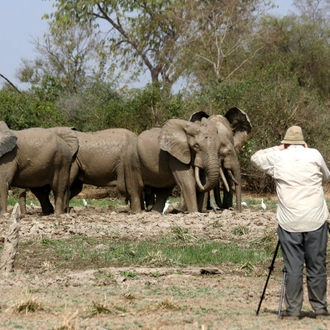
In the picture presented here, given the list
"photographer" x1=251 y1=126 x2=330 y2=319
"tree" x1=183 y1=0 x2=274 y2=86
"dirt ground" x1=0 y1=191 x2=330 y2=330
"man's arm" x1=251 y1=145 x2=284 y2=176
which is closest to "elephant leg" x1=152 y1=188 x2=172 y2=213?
"dirt ground" x1=0 y1=191 x2=330 y2=330

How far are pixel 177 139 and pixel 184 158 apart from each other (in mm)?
431

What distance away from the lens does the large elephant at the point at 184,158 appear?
19688 mm

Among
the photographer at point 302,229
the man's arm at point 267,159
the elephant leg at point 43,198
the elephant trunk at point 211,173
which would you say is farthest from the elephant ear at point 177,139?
the photographer at point 302,229

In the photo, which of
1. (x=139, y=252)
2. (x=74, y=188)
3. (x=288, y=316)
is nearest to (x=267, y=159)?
(x=288, y=316)

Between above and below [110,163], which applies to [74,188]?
below

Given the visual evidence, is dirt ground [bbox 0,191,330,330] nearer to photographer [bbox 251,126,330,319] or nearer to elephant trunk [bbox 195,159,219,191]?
photographer [bbox 251,126,330,319]

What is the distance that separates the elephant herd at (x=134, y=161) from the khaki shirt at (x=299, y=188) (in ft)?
33.9

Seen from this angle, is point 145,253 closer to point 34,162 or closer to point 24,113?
point 34,162

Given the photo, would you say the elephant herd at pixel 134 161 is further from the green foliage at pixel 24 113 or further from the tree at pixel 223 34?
the tree at pixel 223 34

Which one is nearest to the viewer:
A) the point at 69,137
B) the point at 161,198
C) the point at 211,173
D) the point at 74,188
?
the point at 211,173

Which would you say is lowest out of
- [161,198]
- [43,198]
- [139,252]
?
[161,198]

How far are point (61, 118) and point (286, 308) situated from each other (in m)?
22.9

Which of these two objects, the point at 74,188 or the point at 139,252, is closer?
the point at 139,252

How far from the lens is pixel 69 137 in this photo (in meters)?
21.5
